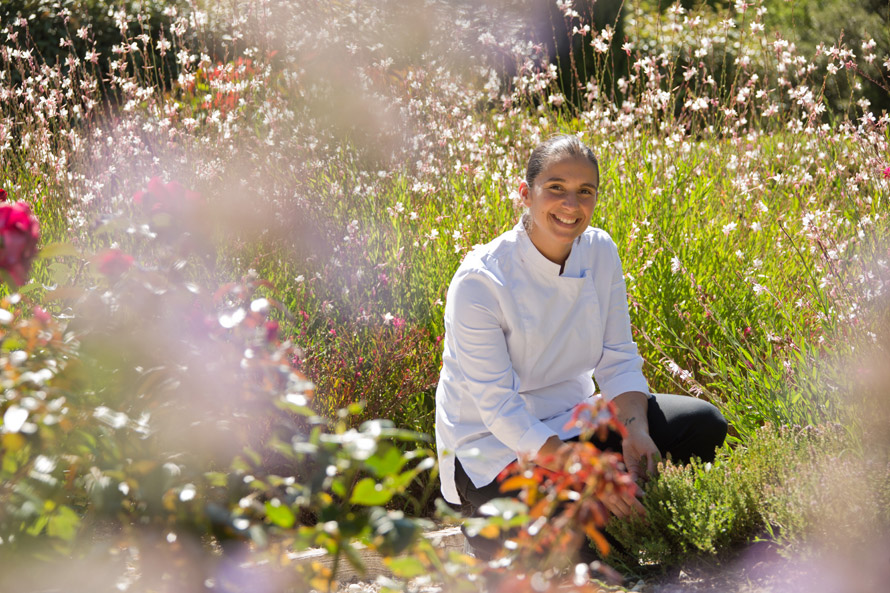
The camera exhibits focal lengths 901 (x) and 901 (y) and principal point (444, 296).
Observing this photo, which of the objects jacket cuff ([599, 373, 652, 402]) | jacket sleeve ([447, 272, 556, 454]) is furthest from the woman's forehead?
jacket cuff ([599, 373, 652, 402])

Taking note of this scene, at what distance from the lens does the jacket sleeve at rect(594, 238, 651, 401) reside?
2.76 meters

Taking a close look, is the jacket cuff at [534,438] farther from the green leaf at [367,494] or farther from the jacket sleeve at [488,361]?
the green leaf at [367,494]

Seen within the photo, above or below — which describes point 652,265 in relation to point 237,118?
below

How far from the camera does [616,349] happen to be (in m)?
2.81

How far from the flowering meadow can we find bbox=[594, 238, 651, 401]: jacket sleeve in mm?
341

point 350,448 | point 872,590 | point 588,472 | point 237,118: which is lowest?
point 872,590

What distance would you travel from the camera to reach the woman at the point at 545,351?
252cm

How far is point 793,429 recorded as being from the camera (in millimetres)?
2643

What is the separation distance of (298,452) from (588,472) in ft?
1.33

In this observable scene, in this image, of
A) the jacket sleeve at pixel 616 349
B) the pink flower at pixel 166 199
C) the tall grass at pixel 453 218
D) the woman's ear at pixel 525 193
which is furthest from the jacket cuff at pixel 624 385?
the pink flower at pixel 166 199

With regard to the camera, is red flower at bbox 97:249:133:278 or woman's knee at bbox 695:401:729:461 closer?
red flower at bbox 97:249:133:278

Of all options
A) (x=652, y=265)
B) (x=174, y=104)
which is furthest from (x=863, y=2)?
(x=174, y=104)

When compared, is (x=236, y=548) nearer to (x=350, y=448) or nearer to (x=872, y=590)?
(x=350, y=448)

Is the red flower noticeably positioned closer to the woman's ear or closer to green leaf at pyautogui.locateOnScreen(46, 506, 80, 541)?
green leaf at pyautogui.locateOnScreen(46, 506, 80, 541)
